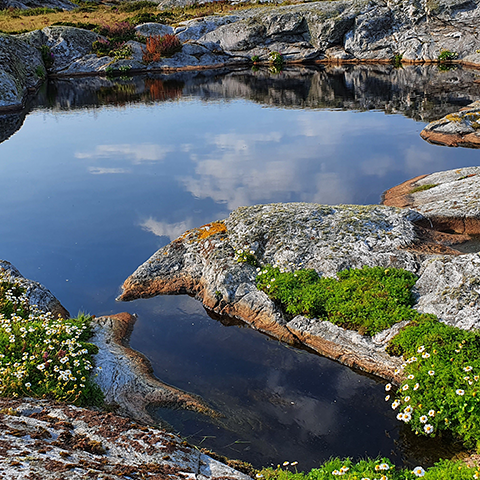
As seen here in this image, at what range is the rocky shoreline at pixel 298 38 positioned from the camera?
54906 mm

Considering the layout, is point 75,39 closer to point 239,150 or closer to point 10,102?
point 10,102

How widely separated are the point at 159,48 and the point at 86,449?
62.9 metres

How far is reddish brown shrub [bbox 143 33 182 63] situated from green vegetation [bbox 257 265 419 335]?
185 feet

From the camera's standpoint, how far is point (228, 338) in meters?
12.1

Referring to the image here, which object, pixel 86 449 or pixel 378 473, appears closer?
pixel 86 449

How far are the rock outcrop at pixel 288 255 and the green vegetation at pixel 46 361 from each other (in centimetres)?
380

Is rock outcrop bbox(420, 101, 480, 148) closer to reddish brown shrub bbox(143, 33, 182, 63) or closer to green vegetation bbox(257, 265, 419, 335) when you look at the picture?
green vegetation bbox(257, 265, 419, 335)

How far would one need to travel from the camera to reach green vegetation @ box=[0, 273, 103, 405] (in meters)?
8.89

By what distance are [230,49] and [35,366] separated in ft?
205

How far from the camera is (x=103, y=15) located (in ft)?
261

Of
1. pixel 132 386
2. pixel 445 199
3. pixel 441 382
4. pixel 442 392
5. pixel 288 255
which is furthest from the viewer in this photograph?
pixel 445 199

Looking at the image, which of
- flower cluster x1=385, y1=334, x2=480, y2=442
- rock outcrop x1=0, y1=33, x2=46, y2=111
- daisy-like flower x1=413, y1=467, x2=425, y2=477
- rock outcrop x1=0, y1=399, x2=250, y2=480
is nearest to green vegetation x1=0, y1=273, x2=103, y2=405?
rock outcrop x1=0, y1=399, x2=250, y2=480

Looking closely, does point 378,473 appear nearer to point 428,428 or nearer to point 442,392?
point 428,428

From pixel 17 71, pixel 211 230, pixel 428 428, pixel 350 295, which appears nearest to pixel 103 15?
pixel 17 71
